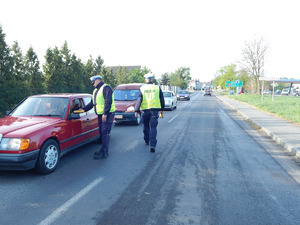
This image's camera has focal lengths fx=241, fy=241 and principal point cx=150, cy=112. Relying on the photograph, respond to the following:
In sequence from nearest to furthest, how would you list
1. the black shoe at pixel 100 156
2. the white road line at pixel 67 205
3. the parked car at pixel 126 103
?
the white road line at pixel 67 205, the black shoe at pixel 100 156, the parked car at pixel 126 103

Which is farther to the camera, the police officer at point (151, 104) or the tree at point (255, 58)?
the tree at point (255, 58)

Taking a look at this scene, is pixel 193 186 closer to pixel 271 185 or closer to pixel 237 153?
pixel 271 185

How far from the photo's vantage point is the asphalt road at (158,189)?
10.7 feet

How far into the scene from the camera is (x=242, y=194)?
4.02 meters

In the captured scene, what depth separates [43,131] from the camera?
471 cm

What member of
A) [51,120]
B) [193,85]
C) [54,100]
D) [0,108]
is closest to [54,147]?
[51,120]

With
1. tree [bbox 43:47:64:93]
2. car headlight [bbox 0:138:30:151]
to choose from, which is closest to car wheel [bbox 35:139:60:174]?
car headlight [bbox 0:138:30:151]

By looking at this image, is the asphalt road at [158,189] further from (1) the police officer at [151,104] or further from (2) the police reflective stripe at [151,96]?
(2) the police reflective stripe at [151,96]

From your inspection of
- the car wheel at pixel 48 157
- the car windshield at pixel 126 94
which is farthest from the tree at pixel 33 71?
the car wheel at pixel 48 157

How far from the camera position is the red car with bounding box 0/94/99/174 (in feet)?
14.2

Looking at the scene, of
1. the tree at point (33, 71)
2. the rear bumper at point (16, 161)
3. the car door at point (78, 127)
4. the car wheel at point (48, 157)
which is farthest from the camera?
the tree at point (33, 71)

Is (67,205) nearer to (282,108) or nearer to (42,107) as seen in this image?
(42,107)

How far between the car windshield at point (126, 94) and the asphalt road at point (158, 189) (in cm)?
517

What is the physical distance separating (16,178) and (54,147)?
0.89 m
